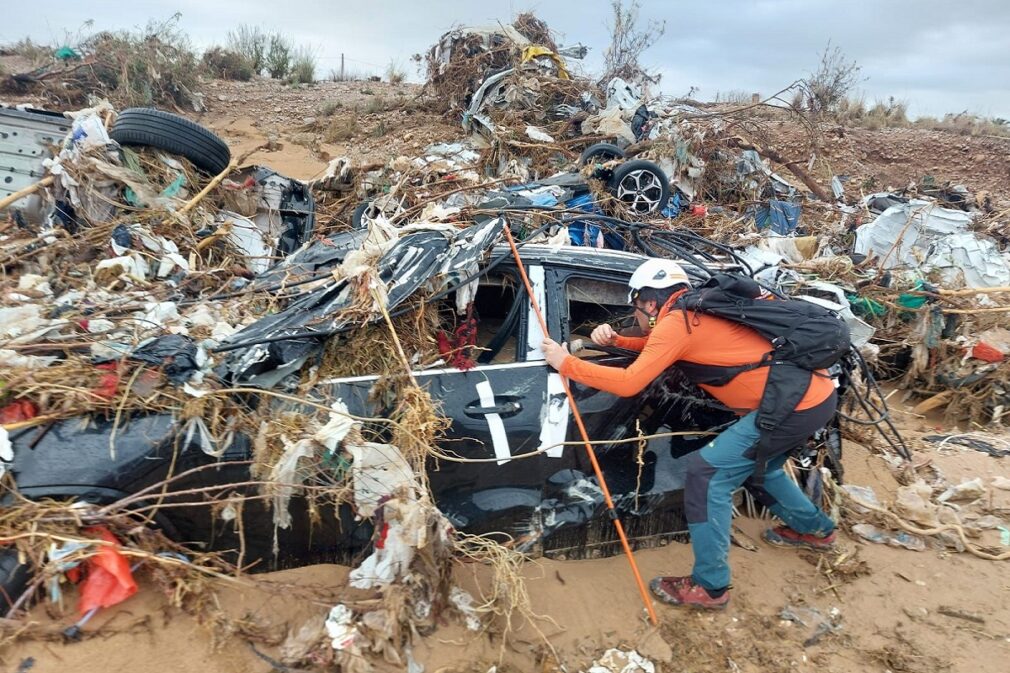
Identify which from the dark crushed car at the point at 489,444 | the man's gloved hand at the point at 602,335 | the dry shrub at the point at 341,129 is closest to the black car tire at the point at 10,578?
the dark crushed car at the point at 489,444

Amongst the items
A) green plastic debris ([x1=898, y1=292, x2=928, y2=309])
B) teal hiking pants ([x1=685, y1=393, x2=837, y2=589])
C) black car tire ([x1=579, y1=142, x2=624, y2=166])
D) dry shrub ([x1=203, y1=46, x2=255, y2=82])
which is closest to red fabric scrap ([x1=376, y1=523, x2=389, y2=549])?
teal hiking pants ([x1=685, y1=393, x2=837, y2=589])

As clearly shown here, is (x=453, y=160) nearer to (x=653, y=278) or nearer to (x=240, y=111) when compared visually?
(x=653, y=278)

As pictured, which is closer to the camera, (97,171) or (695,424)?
(695,424)

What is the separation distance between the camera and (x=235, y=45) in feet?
64.8

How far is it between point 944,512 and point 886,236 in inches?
186

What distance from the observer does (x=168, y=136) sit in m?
5.63

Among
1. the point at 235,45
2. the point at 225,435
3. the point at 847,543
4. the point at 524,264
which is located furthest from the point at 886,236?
the point at 235,45

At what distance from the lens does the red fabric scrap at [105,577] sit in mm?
2512

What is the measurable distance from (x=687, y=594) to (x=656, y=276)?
1531 millimetres

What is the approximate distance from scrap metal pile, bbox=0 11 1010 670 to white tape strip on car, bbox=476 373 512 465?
20 cm

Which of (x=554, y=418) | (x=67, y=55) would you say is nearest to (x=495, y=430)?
(x=554, y=418)

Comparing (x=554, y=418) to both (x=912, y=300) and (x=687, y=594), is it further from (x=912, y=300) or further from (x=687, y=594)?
(x=912, y=300)

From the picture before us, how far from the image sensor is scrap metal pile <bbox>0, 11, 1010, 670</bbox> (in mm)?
2686

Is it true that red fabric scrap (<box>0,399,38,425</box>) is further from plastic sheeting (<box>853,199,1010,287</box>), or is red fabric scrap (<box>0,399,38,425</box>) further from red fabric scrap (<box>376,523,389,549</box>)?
plastic sheeting (<box>853,199,1010,287</box>)
